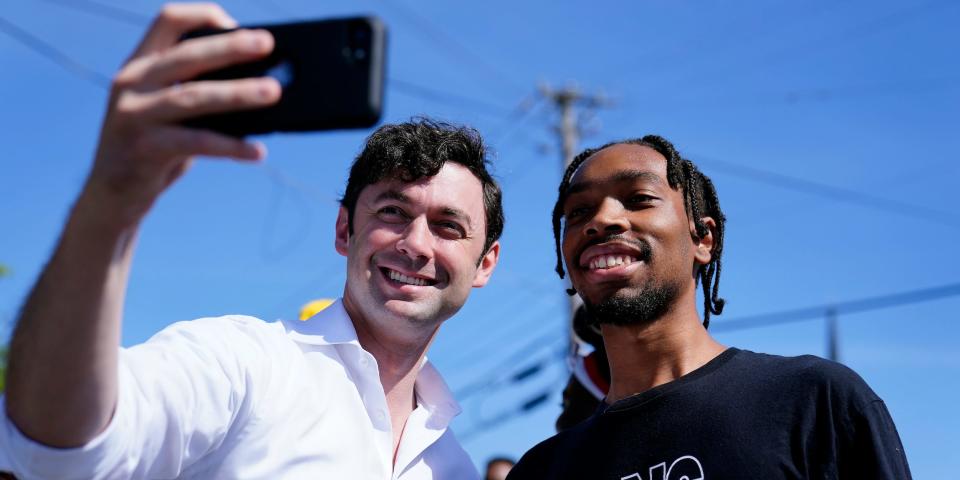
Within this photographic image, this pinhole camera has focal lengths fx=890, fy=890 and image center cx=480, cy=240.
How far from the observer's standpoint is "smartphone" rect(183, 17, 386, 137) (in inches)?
52.4

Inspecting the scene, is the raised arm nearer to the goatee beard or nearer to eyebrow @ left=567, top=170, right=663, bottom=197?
the goatee beard

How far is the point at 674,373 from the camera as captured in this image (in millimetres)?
2992

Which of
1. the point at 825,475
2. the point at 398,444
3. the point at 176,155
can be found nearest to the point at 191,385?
the point at 176,155

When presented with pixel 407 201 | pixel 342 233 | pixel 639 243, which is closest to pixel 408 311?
pixel 407 201

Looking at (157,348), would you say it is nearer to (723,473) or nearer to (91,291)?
(91,291)

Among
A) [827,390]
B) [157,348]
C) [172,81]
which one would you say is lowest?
[827,390]

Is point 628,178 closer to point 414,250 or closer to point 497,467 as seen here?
point 414,250

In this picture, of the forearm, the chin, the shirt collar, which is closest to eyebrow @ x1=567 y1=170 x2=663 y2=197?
the chin

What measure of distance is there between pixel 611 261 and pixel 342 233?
115 centimetres

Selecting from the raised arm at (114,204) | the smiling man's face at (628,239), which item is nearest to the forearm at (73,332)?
the raised arm at (114,204)

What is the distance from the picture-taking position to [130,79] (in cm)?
133

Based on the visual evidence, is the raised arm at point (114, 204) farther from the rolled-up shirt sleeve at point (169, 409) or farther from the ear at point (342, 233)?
the ear at point (342, 233)

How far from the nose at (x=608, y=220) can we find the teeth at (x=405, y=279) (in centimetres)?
64

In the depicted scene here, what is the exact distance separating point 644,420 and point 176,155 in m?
1.90
